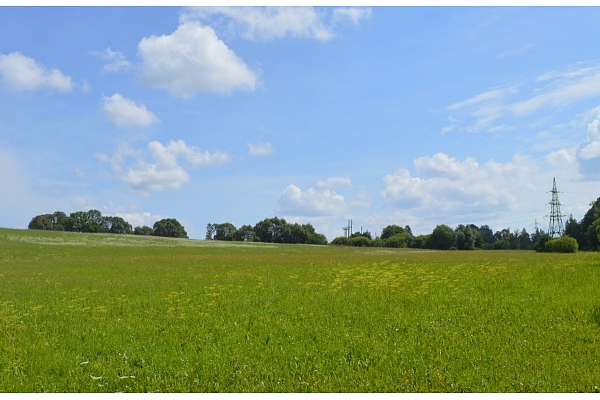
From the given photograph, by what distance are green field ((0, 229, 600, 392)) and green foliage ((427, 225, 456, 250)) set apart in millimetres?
127789

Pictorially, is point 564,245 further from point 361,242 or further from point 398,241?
point 361,242

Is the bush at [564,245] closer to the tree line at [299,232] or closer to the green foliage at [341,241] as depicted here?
the tree line at [299,232]

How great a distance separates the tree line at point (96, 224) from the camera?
6535 inches

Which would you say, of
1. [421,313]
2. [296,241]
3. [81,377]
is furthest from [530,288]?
[296,241]

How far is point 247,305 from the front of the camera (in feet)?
59.6

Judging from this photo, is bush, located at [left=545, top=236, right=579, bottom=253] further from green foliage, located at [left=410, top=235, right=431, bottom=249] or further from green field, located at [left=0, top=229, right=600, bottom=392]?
green foliage, located at [left=410, top=235, right=431, bottom=249]

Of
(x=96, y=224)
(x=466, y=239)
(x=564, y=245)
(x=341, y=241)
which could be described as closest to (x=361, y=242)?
(x=341, y=241)

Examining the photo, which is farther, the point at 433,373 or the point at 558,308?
the point at 558,308

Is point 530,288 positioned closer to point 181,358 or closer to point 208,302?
point 208,302

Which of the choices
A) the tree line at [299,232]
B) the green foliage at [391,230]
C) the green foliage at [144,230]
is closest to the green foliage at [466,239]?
the tree line at [299,232]

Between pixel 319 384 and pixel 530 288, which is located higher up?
pixel 530 288

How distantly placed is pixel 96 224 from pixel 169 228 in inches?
1196

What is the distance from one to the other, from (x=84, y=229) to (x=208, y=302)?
16790 centimetres

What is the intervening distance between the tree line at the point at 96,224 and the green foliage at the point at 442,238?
98.5 meters
